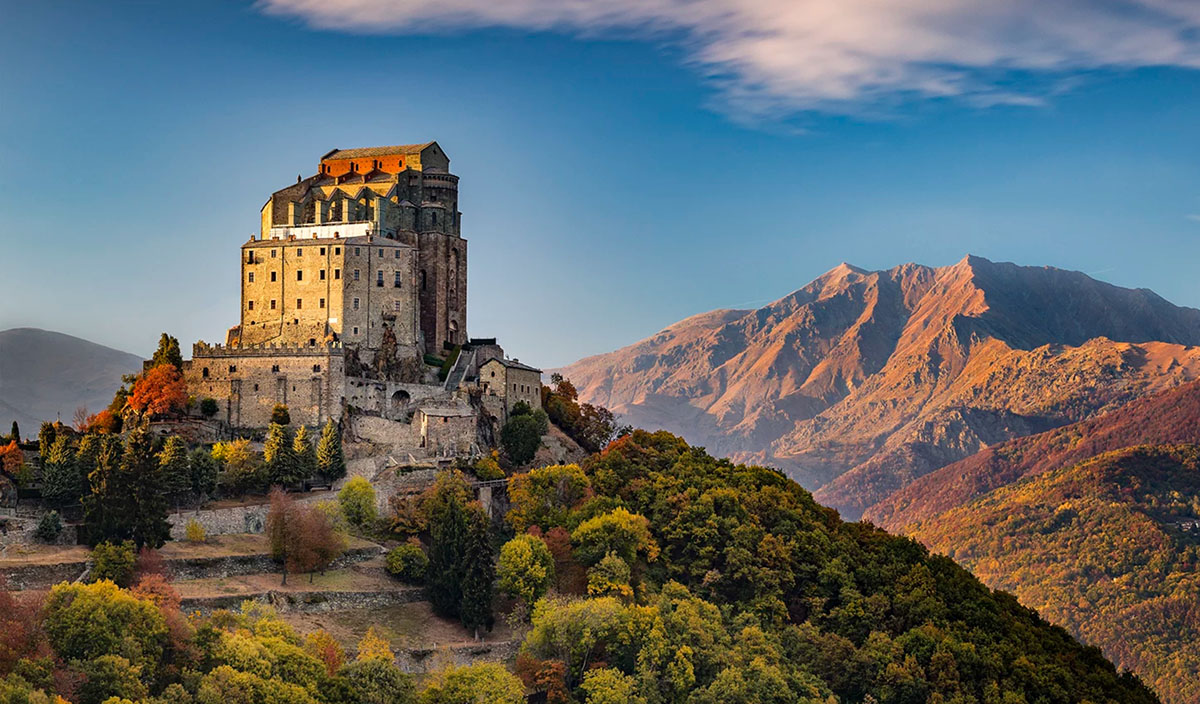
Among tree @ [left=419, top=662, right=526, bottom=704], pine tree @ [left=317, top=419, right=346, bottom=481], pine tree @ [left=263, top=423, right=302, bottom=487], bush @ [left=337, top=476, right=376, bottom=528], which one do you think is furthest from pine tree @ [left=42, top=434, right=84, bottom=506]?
tree @ [left=419, top=662, right=526, bottom=704]

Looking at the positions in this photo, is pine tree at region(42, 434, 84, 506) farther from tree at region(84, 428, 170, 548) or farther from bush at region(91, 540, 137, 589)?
bush at region(91, 540, 137, 589)

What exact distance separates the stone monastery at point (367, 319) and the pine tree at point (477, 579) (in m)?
13.0

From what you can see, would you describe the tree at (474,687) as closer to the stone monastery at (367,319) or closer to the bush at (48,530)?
the bush at (48,530)

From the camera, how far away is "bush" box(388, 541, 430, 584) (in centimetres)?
8506

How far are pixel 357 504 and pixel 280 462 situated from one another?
17.1 feet

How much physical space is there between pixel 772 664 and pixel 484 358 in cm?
3305

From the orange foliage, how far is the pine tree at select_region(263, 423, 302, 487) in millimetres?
8102

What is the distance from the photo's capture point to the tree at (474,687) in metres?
73.0

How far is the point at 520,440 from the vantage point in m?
102

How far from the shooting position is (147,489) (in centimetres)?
7894

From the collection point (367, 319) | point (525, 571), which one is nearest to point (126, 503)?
point (525, 571)

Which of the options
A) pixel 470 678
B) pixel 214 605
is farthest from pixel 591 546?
pixel 214 605

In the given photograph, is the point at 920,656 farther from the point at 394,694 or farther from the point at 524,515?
the point at 394,694

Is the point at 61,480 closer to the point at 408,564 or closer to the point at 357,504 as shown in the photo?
the point at 357,504
